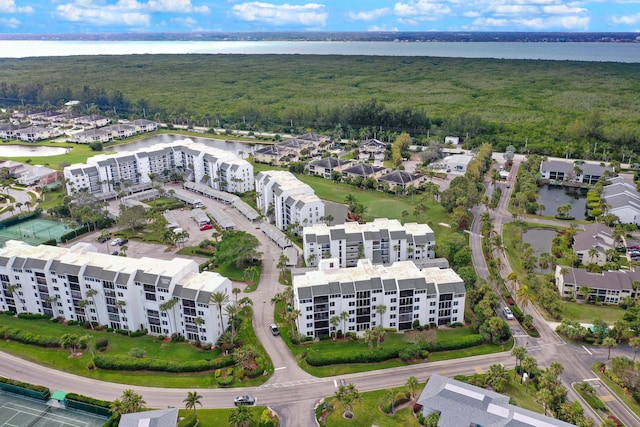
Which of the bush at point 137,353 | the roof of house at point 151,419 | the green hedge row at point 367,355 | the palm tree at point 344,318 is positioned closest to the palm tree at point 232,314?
the green hedge row at point 367,355

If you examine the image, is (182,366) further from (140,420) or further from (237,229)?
(237,229)

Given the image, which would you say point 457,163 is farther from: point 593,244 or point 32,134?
point 32,134

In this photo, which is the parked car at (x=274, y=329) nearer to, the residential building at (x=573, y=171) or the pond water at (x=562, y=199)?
the pond water at (x=562, y=199)

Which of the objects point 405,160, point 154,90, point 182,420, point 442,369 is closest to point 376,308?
point 442,369

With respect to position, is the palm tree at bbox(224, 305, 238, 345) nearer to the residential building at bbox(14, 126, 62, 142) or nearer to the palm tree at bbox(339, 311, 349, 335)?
the palm tree at bbox(339, 311, 349, 335)

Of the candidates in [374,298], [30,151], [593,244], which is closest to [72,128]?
[30,151]

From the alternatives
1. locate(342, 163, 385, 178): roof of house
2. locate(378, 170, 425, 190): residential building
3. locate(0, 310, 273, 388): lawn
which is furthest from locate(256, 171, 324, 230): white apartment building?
locate(0, 310, 273, 388): lawn
